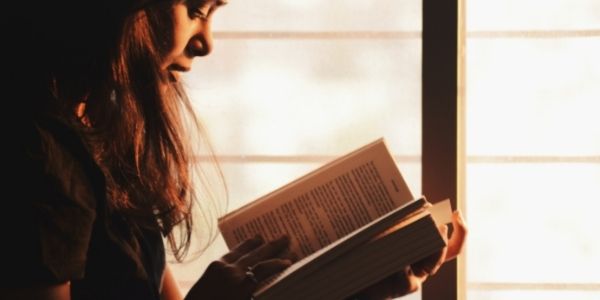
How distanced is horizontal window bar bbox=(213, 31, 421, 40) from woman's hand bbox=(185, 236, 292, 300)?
56 centimetres

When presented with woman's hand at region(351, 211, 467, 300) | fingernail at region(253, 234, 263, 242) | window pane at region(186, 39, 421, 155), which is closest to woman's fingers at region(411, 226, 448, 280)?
woman's hand at region(351, 211, 467, 300)

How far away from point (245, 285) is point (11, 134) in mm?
334

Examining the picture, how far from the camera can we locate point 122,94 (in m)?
1.05

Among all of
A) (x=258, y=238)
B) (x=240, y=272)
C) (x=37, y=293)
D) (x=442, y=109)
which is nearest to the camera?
(x=37, y=293)

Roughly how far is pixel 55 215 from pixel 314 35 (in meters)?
0.81

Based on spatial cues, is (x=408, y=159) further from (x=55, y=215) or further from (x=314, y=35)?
(x=55, y=215)

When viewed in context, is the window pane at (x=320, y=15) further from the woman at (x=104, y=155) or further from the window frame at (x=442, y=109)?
the woman at (x=104, y=155)

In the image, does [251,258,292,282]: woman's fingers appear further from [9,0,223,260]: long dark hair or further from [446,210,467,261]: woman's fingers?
[446,210,467,261]: woman's fingers
